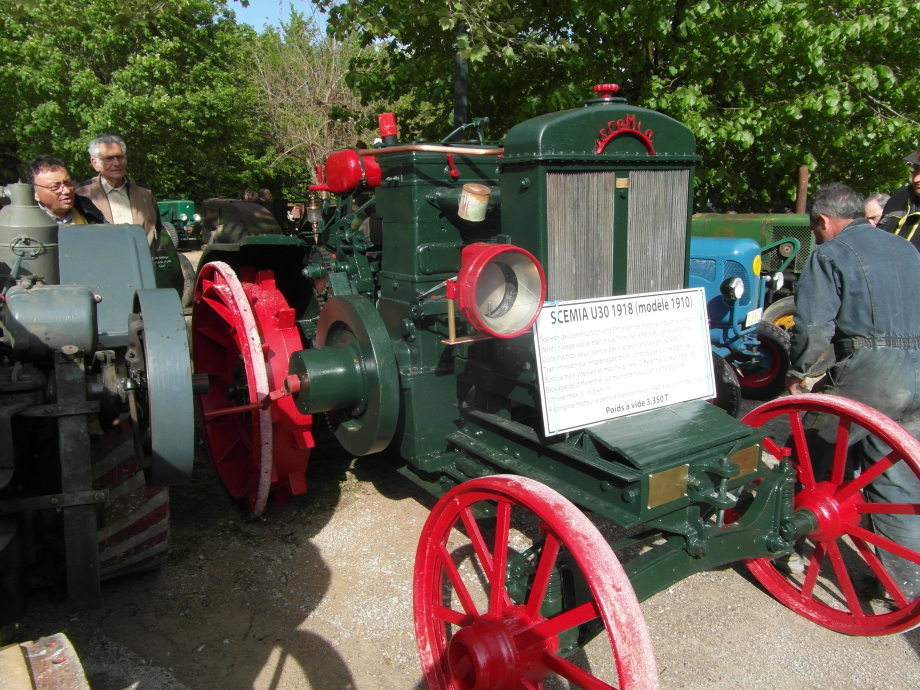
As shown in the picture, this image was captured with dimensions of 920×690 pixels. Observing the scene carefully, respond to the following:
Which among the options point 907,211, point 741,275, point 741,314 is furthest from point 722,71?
point 907,211

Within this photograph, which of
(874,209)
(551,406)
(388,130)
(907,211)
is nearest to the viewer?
(551,406)

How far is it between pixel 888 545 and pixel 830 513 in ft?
0.74

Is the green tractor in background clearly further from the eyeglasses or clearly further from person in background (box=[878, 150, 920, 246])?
person in background (box=[878, 150, 920, 246])

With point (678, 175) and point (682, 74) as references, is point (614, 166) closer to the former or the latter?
point (678, 175)

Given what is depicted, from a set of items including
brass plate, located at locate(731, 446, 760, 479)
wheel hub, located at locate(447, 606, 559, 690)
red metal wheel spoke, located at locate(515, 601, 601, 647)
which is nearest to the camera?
red metal wheel spoke, located at locate(515, 601, 601, 647)

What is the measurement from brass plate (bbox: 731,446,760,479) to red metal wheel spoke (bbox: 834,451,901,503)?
553 mm

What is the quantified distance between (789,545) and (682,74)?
5359 millimetres

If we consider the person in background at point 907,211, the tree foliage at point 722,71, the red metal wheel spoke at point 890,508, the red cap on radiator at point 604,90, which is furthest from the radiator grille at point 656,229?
the tree foliage at point 722,71

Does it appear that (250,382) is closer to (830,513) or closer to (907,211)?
(830,513)

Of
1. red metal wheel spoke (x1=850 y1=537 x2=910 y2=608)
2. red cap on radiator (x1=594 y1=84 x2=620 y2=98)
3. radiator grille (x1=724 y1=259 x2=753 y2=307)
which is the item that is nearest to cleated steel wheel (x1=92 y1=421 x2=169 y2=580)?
red cap on radiator (x1=594 y1=84 x2=620 y2=98)

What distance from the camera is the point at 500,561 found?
2.15m

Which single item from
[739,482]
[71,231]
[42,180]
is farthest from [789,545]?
[42,180]

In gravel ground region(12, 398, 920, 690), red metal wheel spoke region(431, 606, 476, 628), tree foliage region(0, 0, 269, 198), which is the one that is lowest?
gravel ground region(12, 398, 920, 690)

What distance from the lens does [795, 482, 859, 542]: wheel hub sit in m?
2.72
